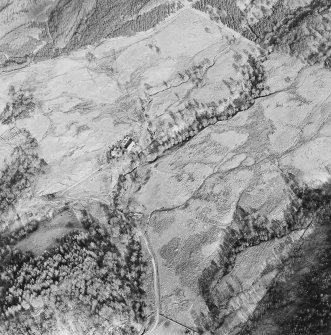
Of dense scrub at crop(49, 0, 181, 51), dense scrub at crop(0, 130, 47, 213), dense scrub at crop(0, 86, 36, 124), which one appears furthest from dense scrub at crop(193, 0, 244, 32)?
dense scrub at crop(0, 130, 47, 213)

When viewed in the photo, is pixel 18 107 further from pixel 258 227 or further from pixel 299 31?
pixel 299 31

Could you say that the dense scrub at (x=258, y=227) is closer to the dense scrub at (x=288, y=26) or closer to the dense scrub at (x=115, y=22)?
the dense scrub at (x=288, y=26)

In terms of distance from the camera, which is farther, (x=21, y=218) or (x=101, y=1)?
(x=101, y=1)

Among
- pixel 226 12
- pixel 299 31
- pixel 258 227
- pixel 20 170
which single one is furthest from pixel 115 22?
pixel 258 227

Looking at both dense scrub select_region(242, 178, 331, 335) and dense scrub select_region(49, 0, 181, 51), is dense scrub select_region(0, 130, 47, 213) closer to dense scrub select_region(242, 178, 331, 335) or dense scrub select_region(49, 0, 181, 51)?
dense scrub select_region(49, 0, 181, 51)

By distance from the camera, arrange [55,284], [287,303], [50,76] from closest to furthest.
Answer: [287,303], [55,284], [50,76]

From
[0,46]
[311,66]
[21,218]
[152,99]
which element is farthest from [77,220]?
[311,66]

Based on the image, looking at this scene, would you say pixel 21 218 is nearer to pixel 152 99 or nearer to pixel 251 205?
pixel 152 99
